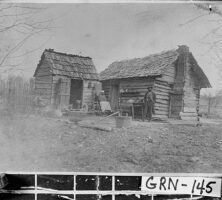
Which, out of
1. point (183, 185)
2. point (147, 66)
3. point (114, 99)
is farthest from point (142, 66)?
point (183, 185)

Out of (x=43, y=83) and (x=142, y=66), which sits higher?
(x=142, y=66)

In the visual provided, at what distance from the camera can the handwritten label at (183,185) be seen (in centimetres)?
186

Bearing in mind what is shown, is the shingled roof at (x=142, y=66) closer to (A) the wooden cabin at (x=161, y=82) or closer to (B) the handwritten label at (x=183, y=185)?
(A) the wooden cabin at (x=161, y=82)

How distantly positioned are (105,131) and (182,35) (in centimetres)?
84

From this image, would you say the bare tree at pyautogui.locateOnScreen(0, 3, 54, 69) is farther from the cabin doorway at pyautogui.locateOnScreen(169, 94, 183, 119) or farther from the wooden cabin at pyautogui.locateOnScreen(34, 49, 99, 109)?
the cabin doorway at pyautogui.locateOnScreen(169, 94, 183, 119)

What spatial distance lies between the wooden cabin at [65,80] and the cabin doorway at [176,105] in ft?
1.77

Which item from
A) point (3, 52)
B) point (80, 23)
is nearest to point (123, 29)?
point (80, 23)

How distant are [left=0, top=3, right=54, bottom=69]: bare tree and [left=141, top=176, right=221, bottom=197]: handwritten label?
1213mm

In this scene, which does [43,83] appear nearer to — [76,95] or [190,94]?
[76,95]

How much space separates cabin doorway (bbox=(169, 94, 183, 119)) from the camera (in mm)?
1920

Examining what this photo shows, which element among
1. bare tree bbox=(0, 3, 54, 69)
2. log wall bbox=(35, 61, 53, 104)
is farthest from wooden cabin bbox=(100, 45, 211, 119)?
bare tree bbox=(0, 3, 54, 69)

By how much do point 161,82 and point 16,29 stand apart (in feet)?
3.47

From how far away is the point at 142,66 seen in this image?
1.92 metres

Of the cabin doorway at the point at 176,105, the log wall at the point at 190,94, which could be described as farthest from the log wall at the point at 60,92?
the log wall at the point at 190,94
